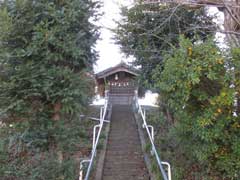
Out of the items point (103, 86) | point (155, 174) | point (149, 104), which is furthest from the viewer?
point (103, 86)

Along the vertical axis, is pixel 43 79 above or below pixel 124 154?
above

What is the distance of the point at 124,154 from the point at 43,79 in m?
4.25

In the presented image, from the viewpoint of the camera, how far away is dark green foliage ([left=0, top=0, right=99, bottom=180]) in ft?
18.5

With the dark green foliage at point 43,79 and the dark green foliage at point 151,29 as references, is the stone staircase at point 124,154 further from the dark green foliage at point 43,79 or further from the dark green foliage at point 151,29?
the dark green foliage at point 151,29

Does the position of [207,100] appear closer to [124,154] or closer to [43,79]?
[43,79]

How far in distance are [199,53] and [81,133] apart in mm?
3108

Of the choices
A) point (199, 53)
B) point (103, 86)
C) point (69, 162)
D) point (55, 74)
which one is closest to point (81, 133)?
point (69, 162)

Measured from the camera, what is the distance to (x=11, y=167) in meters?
7.52

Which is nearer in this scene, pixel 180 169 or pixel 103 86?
pixel 180 169

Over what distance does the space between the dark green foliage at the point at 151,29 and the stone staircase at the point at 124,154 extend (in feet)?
6.92

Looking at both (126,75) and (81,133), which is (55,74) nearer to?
(81,133)

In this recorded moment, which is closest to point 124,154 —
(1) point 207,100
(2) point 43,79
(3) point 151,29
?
(1) point 207,100

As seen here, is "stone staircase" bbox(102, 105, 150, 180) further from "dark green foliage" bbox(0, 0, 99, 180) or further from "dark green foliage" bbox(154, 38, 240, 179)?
"dark green foliage" bbox(154, 38, 240, 179)

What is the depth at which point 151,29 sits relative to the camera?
1057 cm
